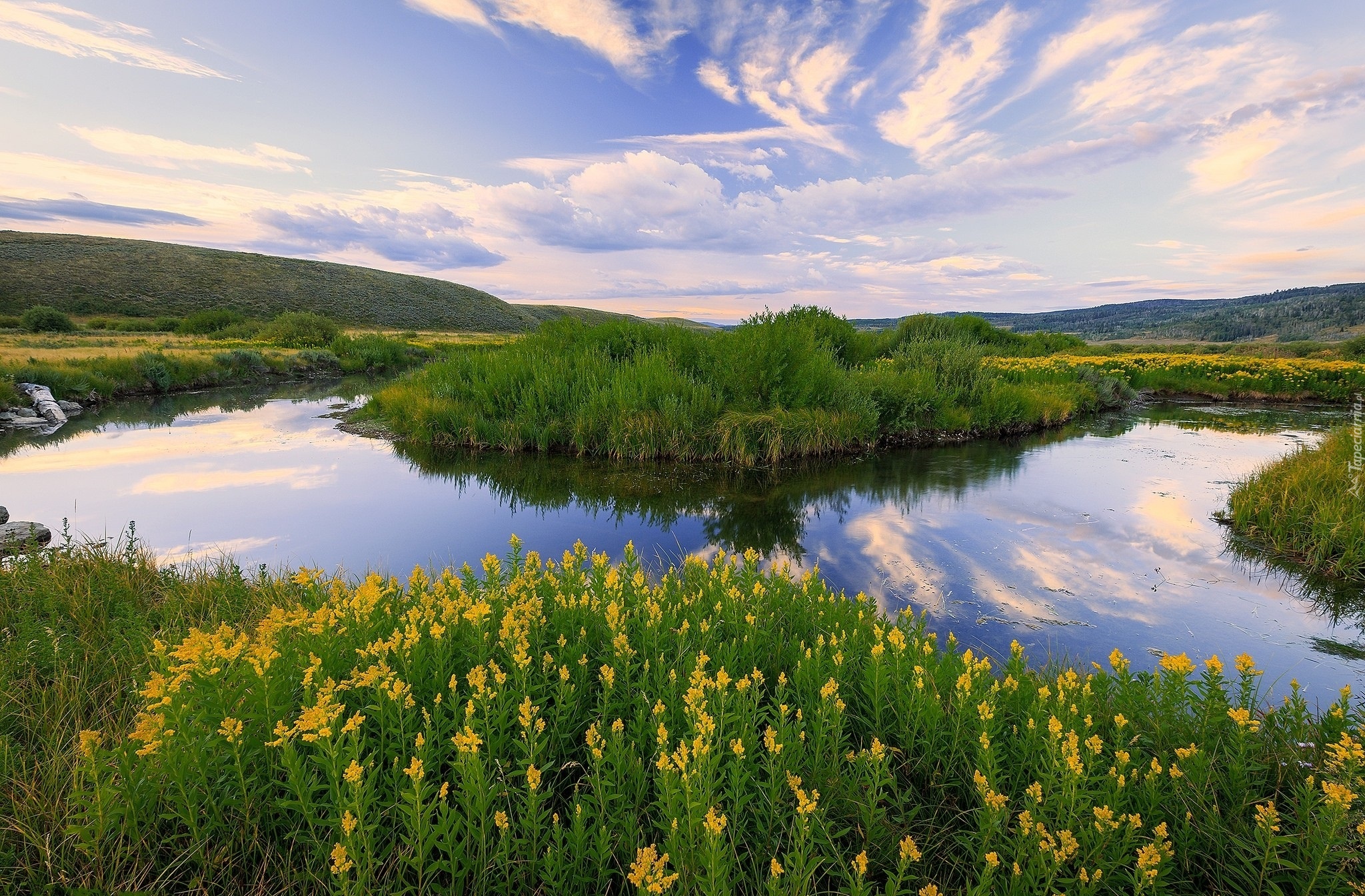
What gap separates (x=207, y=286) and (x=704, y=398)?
90.8 m

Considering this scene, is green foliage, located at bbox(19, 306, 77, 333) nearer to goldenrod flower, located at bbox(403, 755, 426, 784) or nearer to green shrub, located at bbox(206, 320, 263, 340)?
green shrub, located at bbox(206, 320, 263, 340)

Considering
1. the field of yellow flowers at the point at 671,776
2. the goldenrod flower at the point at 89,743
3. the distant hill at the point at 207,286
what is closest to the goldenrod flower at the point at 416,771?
the field of yellow flowers at the point at 671,776

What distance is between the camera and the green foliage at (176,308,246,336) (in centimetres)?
4762

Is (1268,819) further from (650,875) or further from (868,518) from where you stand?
(868,518)

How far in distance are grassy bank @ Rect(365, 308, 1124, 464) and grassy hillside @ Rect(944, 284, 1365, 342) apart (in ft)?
83.9

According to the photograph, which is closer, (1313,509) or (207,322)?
(1313,509)

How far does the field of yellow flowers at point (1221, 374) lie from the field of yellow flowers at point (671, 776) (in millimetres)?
19701

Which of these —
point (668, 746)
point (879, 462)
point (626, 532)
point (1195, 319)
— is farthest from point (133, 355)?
point (1195, 319)

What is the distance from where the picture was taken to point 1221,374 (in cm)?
2273

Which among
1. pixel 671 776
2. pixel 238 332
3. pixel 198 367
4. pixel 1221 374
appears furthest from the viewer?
pixel 238 332

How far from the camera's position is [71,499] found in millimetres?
9312

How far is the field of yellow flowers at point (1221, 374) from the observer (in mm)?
20516

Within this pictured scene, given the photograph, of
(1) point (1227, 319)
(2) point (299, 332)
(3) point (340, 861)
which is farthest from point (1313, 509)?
(1) point (1227, 319)

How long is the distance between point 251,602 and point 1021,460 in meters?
13.8
